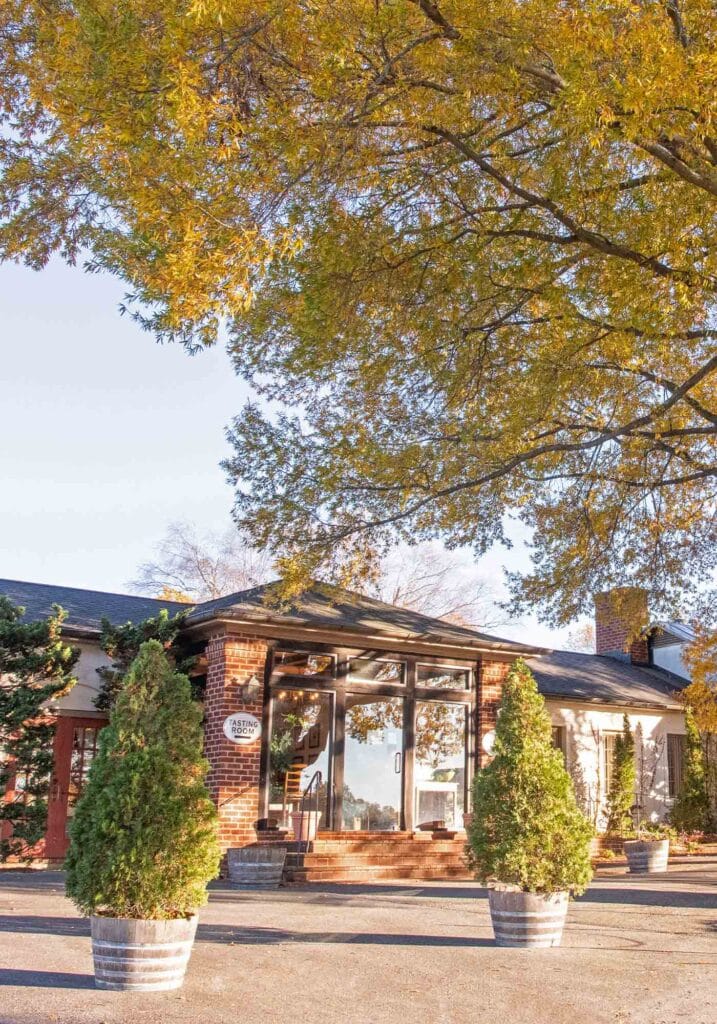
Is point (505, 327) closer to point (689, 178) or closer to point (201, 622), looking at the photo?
point (689, 178)

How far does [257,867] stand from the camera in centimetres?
1262

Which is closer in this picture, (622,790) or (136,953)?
(136,953)

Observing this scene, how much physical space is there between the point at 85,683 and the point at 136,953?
934 cm

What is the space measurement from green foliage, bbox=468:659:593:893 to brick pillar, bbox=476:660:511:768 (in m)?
8.11

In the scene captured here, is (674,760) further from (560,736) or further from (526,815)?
(526,815)

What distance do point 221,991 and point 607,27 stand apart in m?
6.67

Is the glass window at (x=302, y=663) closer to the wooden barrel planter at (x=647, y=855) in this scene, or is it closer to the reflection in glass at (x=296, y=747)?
the reflection in glass at (x=296, y=747)

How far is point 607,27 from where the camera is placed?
6.76 metres

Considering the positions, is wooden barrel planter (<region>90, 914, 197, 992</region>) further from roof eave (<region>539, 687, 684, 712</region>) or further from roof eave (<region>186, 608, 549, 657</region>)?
roof eave (<region>539, 687, 684, 712</region>)

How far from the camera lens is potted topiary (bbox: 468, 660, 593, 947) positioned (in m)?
7.95

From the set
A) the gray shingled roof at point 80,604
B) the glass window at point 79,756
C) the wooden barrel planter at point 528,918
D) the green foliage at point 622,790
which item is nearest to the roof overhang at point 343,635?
the gray shingled roof at point 80,604

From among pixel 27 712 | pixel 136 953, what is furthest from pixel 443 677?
pixel 136 953

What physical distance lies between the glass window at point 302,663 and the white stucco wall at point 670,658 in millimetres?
11629

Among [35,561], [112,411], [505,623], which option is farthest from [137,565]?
[112,411]
